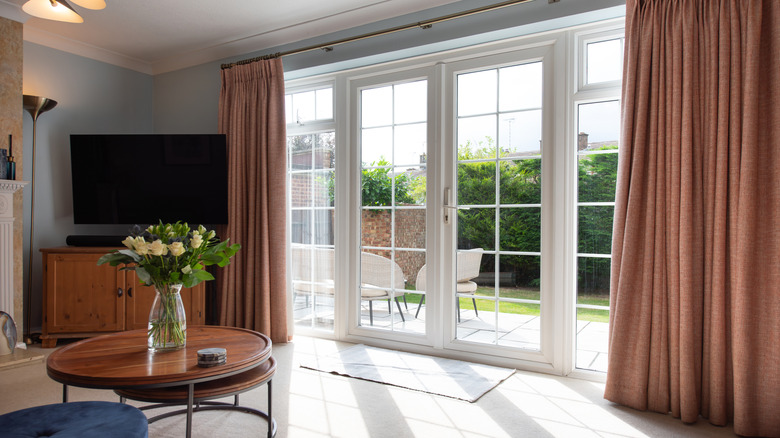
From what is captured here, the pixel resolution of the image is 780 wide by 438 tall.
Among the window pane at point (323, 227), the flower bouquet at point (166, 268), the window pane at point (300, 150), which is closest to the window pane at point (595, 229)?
the window pane at point (323, 227)

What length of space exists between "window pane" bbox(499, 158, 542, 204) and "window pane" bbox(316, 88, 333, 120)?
1586 mm

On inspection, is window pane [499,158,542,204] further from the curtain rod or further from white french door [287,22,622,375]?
the curtain rod

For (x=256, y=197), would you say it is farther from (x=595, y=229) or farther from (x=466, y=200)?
(x=595, y=229)

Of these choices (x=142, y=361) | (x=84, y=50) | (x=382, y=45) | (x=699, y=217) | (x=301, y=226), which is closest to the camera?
(x=142, y=361)

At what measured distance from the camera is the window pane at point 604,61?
9.90 ft

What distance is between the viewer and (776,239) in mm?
2279

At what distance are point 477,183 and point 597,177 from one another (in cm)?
79

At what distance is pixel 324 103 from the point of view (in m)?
4.21

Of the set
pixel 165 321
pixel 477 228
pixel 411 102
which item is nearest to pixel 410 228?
pixel 477 228

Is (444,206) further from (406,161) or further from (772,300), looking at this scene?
(772,300)

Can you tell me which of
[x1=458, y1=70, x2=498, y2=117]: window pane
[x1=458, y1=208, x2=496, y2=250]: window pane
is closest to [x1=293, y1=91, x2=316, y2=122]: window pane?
[x1=458, y1=70, x2=498, y2=117]: window pane

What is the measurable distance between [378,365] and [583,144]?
1.98 m

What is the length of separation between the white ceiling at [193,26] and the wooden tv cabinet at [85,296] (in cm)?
179

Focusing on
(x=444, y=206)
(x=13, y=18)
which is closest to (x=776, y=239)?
(x=444, y=206)
